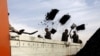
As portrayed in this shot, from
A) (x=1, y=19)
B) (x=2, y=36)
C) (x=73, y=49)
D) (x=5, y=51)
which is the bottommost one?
(x=73, y=49)

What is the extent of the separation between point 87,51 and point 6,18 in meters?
7.35

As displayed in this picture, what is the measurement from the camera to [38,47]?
721 cm

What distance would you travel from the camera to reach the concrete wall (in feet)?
18.1

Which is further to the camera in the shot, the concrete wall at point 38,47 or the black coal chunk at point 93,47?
the black coal chunk at point 93,47

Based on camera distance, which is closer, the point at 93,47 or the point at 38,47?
the point at 38,47

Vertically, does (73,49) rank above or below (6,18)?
below

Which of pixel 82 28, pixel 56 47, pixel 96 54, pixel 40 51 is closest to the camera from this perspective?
pixel 40 51

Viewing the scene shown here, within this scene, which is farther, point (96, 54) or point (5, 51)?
point (96, 54)

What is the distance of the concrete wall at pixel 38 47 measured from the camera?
5520 mm

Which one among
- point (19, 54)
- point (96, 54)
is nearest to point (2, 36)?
point (19, 54)

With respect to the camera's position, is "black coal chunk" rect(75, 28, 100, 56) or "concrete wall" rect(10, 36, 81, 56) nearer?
"concrete wall" rect(10, 36, 81, 56)

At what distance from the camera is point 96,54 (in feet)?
28.8

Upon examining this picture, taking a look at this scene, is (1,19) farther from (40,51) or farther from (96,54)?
(96,54)

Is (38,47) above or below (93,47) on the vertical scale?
above
